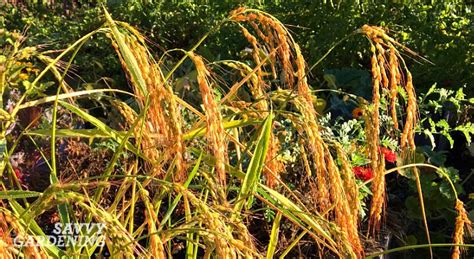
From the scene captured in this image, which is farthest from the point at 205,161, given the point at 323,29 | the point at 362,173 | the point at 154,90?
the point at 323,29

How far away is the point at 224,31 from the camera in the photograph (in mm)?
4715

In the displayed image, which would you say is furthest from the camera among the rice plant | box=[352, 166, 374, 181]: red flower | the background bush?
the background bush

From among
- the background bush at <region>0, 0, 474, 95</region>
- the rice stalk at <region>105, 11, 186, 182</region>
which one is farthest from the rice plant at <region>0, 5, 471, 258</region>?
the background bush at <region>0, 0, 474, 95</region>

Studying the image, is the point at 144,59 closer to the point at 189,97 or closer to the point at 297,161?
the point at 297,161

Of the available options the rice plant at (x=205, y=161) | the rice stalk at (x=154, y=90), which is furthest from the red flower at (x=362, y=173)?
the rice stalk at (x=154, y=90)

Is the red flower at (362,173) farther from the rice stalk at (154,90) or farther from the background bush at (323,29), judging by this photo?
the rice stalk at (154,90)

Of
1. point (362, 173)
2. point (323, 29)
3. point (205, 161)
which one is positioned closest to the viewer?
point (205, 161)

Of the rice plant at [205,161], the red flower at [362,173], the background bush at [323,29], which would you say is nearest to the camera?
the rice plant at [205,161]

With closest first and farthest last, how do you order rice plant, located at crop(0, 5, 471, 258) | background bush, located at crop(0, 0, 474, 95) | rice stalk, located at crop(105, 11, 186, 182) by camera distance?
rice plant, located at crop(0, 5, 471, 258)
rice stalk, located at crop(105, 11, 186, 182)
background bush, located at crop(0, 0, 474, 95)

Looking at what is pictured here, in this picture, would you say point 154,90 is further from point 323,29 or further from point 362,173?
point 323,29

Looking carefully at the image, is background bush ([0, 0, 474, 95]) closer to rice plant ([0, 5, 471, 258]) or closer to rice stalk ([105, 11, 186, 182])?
rice plant ([0, 5, 471, 258])

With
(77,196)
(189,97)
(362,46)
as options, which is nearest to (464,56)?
(362,46)

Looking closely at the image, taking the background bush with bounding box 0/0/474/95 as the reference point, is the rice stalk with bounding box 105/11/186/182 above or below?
above

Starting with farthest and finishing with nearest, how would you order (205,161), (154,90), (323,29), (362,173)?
(323,29) < (362,173) < (205,161) < (154,90)
